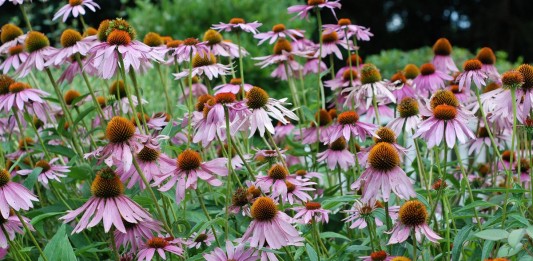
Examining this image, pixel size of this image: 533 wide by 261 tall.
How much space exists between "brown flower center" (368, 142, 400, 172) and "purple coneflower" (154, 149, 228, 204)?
13.2 inches

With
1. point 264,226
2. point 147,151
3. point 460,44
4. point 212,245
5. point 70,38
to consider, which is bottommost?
point 460,44

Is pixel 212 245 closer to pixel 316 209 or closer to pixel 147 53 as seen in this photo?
pixel 316 209

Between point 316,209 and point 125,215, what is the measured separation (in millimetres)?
422

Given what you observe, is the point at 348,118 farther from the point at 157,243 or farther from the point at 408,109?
the point at 157,243

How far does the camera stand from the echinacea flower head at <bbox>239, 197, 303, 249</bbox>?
1.46m

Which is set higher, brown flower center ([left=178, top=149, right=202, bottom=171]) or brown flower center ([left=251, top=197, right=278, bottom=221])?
brown flower center ([left=178, top=149, right=202, bottom=171])

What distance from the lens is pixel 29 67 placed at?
216 centimetres

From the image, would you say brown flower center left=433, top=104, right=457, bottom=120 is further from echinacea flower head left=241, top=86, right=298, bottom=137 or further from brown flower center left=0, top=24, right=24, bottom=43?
brown flower center left=0, top=24, right=24, bottom=43

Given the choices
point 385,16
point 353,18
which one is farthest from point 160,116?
point 385,16

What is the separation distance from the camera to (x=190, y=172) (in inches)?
63.7

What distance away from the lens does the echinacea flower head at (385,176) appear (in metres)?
1.47

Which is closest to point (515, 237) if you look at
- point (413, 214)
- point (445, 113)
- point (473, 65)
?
point (413, 214)

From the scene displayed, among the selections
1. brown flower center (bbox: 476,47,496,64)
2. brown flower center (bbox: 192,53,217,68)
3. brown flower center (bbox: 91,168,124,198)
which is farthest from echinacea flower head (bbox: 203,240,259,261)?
brown flower center (bbox: 476,47,496,64)

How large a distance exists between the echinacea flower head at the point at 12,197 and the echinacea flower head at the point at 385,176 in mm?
728
